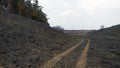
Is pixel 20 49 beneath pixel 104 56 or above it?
above

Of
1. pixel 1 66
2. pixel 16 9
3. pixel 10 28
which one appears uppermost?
pixel 16 9

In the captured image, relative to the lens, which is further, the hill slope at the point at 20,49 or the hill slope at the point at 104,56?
the hill slope at the point at 20,49

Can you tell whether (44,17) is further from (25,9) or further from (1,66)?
(1,66)

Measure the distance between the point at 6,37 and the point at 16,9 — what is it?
43095 mm

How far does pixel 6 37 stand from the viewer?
121ft

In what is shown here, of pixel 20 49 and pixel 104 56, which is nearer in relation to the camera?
pixel 104 56

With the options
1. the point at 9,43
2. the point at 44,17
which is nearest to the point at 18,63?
the point at 9,43

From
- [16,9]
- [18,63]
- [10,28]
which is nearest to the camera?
[18,63]

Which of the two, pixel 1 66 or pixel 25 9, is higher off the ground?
pixel 25 9

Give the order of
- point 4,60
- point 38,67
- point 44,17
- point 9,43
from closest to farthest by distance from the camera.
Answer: point 38,67, point 4,60, point 9,43, point 44,17

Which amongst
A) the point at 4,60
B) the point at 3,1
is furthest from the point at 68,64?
the point at 3,1

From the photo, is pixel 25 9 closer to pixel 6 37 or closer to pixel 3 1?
pixel 3 1

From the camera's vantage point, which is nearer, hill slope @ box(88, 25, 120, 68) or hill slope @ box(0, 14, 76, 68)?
hill slope @ box(88, 25, 120, 68)

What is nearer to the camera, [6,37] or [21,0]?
[6,37]
